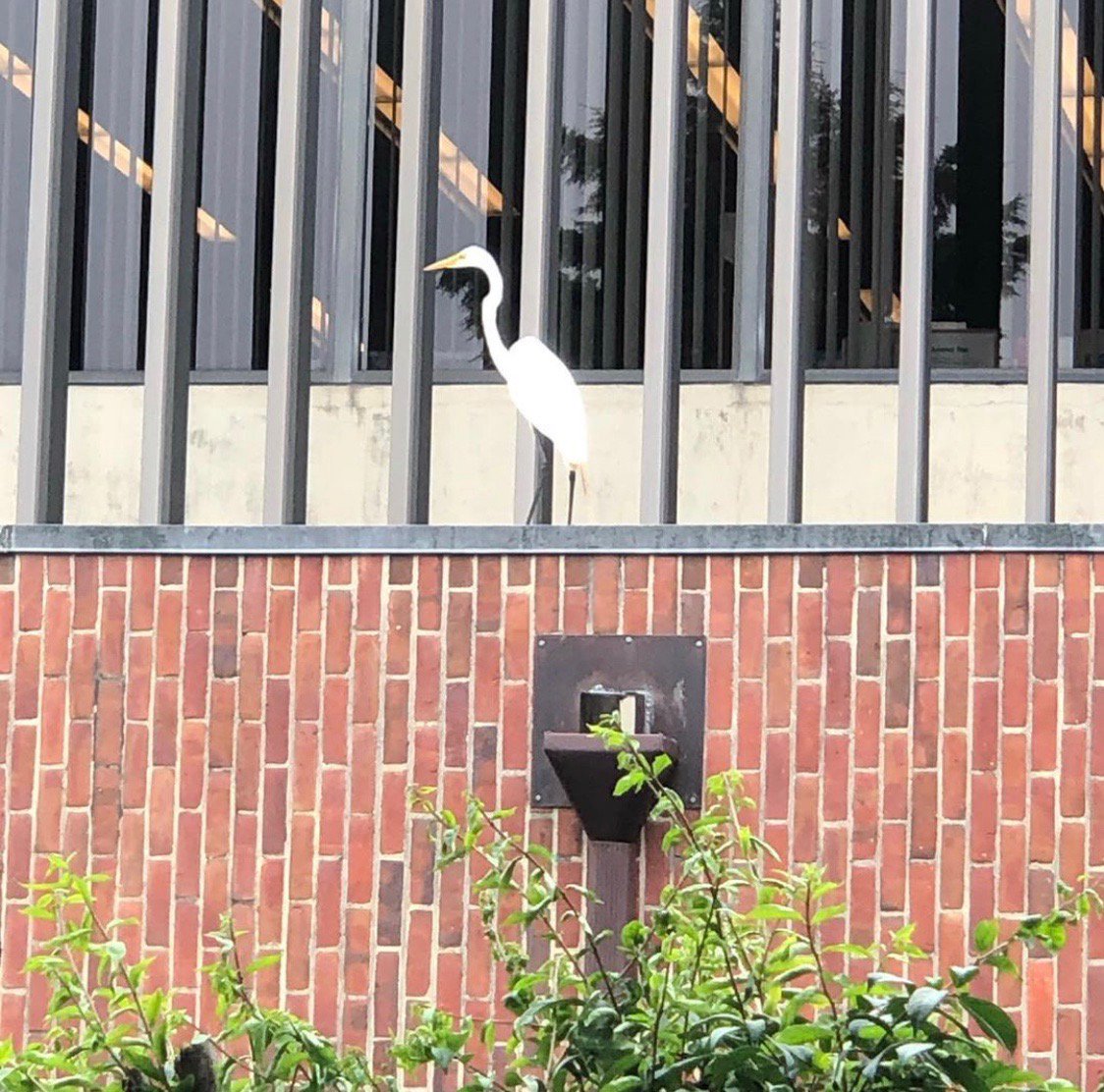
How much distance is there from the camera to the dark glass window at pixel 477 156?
38.9 ft

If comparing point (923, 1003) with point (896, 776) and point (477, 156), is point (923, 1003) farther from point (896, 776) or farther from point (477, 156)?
point (477, 156)

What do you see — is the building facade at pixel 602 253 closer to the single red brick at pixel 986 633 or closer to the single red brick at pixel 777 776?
the single red brick at pixel 777 776

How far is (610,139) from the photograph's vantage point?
11.8 meters

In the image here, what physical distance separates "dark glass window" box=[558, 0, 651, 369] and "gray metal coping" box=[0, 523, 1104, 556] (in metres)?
4.49

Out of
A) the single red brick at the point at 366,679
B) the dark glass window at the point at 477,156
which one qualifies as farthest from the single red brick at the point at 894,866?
the dark glass window at the point at 477,156

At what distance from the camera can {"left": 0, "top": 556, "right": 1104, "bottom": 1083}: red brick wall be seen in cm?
697

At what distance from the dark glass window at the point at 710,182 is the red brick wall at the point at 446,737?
4.58 m

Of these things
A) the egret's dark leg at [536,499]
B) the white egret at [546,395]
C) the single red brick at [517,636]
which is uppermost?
the white egret at [546,395]

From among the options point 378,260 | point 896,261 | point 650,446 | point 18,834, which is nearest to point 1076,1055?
point 650,446

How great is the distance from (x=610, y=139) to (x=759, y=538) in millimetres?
5038

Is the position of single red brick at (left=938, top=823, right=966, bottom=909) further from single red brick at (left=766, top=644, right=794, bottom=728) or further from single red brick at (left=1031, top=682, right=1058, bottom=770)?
single red brick at (left=766, top=644, right=794, bottom=728)

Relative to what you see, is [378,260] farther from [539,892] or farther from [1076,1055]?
[539,892]

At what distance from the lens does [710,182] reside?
11820 mm

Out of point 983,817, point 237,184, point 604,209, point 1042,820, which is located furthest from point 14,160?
point 1042,820
